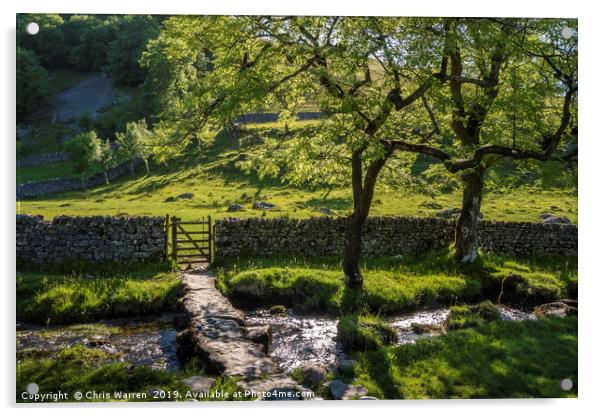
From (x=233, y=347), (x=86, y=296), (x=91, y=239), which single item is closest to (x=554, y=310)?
(x=233, y=347)

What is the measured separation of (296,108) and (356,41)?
290 centimetres

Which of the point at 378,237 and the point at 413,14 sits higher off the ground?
the point at 413,14

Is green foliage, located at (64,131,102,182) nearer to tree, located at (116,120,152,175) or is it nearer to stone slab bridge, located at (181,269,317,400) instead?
tree, located at (116,120,152,175)

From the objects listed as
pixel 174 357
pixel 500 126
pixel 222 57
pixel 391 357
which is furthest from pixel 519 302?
pixel 222 57

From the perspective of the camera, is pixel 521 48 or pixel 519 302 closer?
pixel 521 48

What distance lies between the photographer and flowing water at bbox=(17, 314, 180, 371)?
8672 mm

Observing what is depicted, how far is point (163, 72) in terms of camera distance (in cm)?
1176

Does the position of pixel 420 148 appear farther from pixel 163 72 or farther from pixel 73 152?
pixel 73 152

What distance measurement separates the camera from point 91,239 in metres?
14.3

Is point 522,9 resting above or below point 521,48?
above

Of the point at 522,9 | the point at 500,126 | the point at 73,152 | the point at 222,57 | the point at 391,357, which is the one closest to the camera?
the point at 391,357

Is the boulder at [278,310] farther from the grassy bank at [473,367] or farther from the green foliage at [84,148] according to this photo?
the green foliage at [84,148]

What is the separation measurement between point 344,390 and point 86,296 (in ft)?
21.2

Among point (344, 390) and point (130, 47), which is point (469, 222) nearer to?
point (344, 390)
